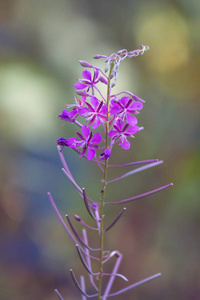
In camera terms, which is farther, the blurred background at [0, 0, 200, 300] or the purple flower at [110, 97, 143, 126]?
the blurred background at [0, 0, 200, 300]

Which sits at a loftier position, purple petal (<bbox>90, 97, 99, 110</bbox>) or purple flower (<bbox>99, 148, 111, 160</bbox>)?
purple petal (<bbox>90, 97, 99, 110</bbox>)

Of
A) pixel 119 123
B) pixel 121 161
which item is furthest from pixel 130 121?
pixel 121 161

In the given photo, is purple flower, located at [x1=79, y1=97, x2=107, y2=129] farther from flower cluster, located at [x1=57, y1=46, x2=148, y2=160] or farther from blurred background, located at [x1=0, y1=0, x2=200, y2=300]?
blurred background, located at [x1=0, y1=0, x2=200, y2=300]

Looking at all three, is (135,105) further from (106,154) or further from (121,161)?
(121,161)

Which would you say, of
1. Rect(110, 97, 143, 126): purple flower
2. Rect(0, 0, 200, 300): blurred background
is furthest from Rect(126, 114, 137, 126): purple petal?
Rect(0, 0, 200, 300): blurred background

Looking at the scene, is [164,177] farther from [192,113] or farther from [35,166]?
[35,166]

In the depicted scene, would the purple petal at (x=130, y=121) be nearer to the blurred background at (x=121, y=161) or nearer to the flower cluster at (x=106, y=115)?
the flower cluster at (x=106, y=115)

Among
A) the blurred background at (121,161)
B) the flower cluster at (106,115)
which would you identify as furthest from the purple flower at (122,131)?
the blurred background at (121,161)
